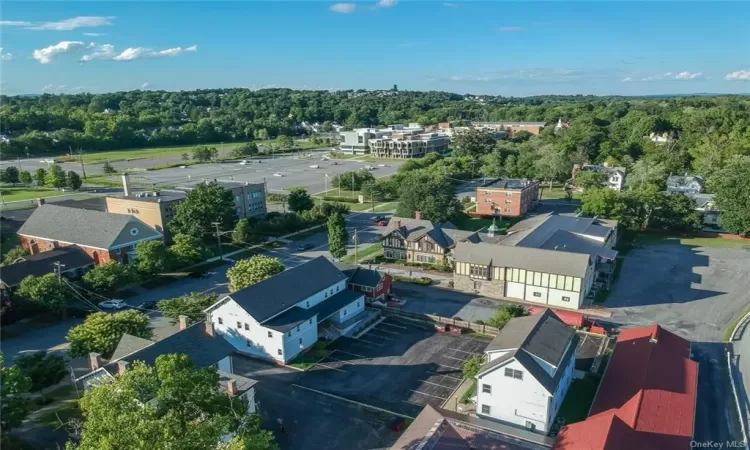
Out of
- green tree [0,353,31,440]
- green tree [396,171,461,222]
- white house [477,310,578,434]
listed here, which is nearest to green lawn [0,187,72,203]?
green tree [396,171,461,222]

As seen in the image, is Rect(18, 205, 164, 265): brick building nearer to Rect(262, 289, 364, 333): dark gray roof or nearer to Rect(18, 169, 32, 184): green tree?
Rect(262, 289, 364, 333): dark gray roof

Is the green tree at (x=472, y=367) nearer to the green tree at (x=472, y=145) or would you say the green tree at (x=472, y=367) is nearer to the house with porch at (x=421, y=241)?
the house with porch at (x=421, y=241)

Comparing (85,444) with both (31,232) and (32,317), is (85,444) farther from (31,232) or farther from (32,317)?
(31,232)

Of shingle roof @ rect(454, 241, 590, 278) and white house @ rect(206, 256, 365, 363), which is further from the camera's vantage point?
shingle roof @ rect(454, 241, 590, 278)

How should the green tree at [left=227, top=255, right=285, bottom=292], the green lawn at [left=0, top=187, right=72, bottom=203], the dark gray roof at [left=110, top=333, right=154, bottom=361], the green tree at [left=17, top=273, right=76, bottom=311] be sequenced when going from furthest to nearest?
the green lawn at [left=0, top=187, right=72, bottom=203], the green tree at [left=227, top=255, right=285, bottom=292], the green tree at [left=17, top=273, right=76, bottom=311], the dark gray roof at [left=110, top=333, right=154, bottom=361]

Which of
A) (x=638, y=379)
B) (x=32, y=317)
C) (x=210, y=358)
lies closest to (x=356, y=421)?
(x=210, y=358)

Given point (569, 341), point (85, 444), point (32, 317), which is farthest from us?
point (32, 317)

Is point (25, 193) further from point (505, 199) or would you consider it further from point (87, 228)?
point (505, 199)
